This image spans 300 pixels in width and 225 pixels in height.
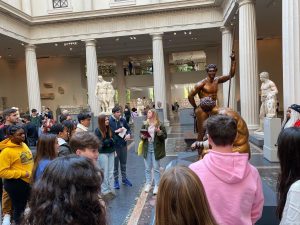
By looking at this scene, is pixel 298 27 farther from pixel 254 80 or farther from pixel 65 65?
pixel 65 65

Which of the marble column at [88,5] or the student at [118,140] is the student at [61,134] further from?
the marble column at [88,5]

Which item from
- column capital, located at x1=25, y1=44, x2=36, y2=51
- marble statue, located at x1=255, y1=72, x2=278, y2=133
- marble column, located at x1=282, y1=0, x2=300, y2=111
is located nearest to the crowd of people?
marble column, located at x1=282, y1=0, x2=300, y2=111

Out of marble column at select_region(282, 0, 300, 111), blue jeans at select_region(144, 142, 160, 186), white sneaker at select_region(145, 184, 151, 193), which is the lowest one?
white sneaker at select_region(145, 184, 151, 193)

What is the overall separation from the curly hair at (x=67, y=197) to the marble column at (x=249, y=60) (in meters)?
13.7

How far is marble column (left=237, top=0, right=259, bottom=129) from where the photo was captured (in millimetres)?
13898

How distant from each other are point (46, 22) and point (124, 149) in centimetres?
1871

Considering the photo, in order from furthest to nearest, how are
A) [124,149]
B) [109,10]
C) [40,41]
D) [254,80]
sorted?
[40,41]
[109,10]
[254,80]
[124,149]

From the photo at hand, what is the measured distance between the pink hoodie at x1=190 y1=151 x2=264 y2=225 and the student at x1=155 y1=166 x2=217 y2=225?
0.81m

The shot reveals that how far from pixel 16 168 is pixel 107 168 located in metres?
2.09

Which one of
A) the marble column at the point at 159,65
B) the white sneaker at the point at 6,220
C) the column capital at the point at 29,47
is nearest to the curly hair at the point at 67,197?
the white sneaker at the point at 6,220

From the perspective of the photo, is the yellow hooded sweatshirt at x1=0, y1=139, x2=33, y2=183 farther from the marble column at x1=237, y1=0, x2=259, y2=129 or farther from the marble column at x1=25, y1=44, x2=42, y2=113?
the marble column at x1=25, y1=44, x2=42, y2=113

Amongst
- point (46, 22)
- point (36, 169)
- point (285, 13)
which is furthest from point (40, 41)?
point (36, 169)

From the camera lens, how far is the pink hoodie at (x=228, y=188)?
214 cm

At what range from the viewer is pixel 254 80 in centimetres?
1420
